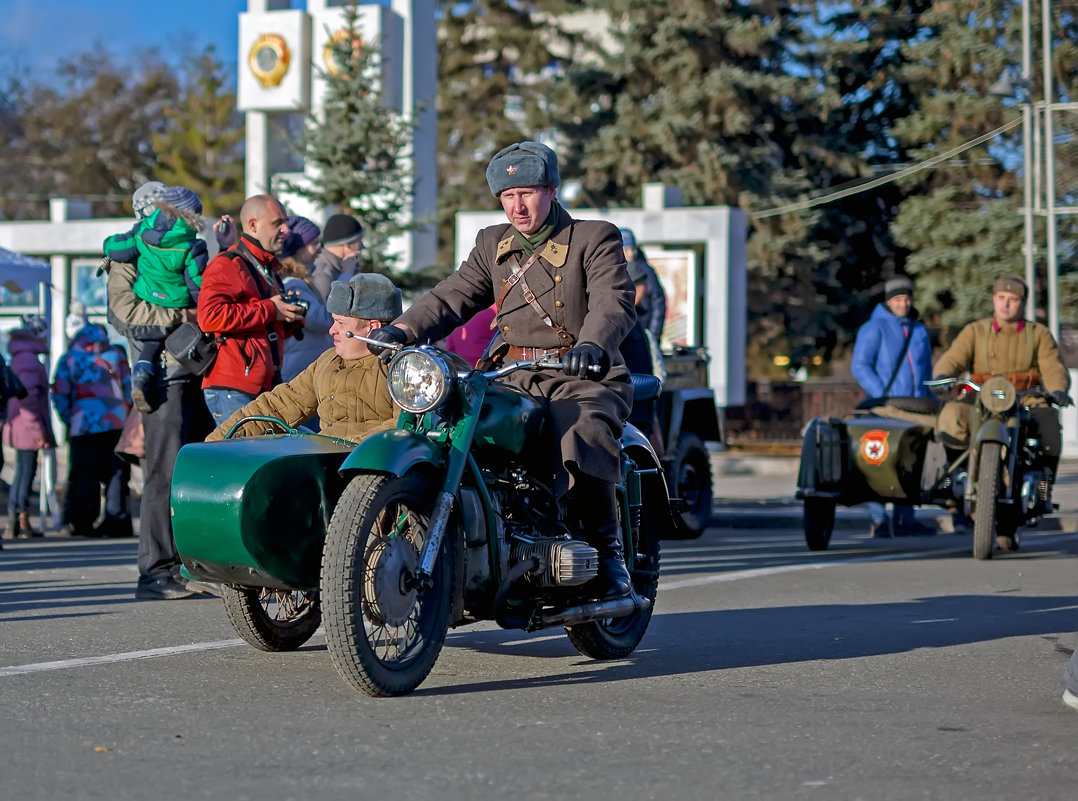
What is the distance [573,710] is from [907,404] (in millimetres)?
7921

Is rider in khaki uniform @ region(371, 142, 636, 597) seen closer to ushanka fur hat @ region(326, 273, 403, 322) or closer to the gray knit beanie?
ushanka fur hat @ region(326, 273, 403, 322)

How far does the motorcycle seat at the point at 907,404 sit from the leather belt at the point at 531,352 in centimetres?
693

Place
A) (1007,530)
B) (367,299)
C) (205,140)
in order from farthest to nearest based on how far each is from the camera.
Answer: (205,140), (1007,530), (367,299)

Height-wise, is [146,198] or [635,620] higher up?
[146,198]

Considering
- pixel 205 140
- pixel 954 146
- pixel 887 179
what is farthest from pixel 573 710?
pixel 205 140

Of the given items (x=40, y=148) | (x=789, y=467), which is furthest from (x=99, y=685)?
(x=40, y=148)

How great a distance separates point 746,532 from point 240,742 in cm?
1031

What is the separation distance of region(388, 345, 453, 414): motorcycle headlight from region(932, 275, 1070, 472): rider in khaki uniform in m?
7.51

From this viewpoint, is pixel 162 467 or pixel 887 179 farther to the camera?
pixel 887 179

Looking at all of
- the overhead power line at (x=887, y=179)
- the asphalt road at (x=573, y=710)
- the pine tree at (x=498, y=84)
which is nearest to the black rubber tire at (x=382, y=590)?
the asphalt road at (x=573, y=710)

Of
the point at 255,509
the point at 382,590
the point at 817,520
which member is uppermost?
the point at 255,509

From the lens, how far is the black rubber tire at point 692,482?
13758mm

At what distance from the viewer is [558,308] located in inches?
259

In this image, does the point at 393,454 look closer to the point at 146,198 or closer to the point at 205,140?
the point at 146,198
